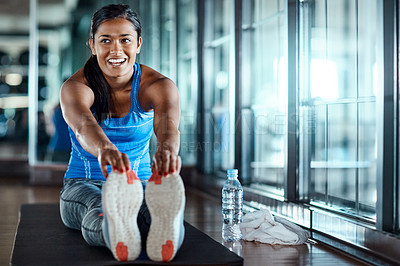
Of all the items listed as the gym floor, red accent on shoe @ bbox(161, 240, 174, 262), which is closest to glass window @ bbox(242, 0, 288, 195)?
the gym floor

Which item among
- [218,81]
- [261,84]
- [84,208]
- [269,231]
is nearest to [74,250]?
[84,208]

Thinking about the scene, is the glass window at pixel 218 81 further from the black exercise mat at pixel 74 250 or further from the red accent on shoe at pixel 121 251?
the red accent on shoe at pixel 121 251

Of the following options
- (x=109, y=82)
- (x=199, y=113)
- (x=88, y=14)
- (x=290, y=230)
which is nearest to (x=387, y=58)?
(x=290, y=230)

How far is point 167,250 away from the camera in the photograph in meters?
1.92

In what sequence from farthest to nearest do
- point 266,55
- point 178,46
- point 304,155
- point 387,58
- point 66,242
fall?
point 178,46 < point 266,55 < point 304,155 < point 66,242 < point 387,58

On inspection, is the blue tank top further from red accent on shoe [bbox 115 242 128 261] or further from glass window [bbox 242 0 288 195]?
glass window [bbox 242 0 288 195]

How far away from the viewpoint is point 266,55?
4.09m

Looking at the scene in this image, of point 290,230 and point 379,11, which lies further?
point 290,230

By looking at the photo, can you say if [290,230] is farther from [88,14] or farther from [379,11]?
[88,14]

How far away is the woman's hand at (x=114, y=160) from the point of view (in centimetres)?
186

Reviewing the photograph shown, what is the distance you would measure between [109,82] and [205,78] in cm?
257

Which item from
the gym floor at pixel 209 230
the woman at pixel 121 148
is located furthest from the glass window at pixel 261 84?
the woman at pixel 121 148

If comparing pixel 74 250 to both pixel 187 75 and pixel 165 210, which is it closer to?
pixel 165 210

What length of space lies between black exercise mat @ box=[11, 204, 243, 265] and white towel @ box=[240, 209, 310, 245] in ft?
0.83
